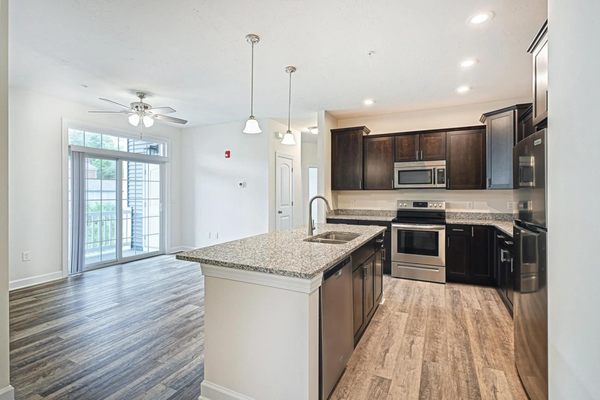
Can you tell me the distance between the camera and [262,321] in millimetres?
1629

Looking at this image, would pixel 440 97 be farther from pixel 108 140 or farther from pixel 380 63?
pixel 108 140

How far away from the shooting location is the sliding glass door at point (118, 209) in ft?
15.7

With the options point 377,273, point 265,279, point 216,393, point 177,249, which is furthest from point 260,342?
point 177,249

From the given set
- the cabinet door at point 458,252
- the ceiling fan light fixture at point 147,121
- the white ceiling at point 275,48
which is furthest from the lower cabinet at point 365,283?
the ceiling fan light fixture at point 147,121

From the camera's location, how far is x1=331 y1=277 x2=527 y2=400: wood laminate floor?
1.90 meters

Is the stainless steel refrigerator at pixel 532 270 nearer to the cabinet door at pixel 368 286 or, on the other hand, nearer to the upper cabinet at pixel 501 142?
the cabinet door at pixel 368 286

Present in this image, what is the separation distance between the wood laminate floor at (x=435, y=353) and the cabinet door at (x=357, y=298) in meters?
0.24

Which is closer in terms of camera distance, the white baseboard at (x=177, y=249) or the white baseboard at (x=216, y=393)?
the white baseboard at (x=216, y=393)

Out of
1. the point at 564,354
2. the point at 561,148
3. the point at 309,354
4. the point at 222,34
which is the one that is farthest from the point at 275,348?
the point at 222,34

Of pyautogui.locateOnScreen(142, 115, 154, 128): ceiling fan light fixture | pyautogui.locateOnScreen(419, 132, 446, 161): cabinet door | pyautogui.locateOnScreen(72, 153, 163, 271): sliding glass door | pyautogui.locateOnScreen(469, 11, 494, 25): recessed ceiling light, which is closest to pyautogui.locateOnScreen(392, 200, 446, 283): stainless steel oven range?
pyautogui.locateOnScreen(419, 132, 446, 161): cabinet door

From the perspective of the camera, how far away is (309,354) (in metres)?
1.52

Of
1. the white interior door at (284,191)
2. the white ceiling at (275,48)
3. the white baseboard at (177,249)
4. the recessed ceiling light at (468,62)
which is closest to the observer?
the white ceiling at (275,48)

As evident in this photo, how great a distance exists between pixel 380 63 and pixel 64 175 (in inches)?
190

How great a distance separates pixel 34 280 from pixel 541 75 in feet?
19.8
